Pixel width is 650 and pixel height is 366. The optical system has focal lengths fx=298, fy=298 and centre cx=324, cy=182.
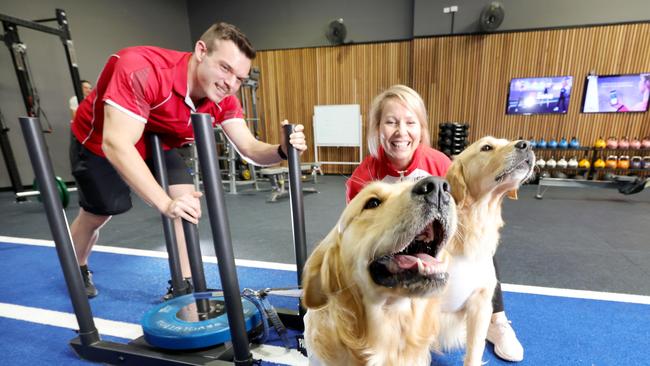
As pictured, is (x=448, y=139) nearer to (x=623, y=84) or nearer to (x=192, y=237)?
(x=623, y=84)

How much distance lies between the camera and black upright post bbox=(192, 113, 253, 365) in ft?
3.69

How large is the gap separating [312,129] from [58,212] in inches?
298

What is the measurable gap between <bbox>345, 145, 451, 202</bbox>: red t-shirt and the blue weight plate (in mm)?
931

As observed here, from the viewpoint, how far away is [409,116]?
1.74 metres

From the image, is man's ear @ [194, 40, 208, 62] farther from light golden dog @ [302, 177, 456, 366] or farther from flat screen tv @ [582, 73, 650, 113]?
flat screen tv @ [582, 73, 650, 113]

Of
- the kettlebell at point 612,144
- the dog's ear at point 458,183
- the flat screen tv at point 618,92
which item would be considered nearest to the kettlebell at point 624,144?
the kettlebell at point 612,144

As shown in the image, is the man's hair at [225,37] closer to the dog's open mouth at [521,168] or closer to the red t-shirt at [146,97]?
the red t-shirt at [146,97]

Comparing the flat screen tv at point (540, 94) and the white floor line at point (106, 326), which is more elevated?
the flat screen tv at point (540, 94)

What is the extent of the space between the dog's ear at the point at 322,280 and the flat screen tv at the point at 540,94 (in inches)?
313

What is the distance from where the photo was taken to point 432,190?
84cm

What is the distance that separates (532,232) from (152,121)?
392 centimetres

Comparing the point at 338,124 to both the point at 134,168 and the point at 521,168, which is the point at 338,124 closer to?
the point at 521,168

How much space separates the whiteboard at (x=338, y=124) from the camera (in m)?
8.17

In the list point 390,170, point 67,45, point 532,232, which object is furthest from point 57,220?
point 67,45
